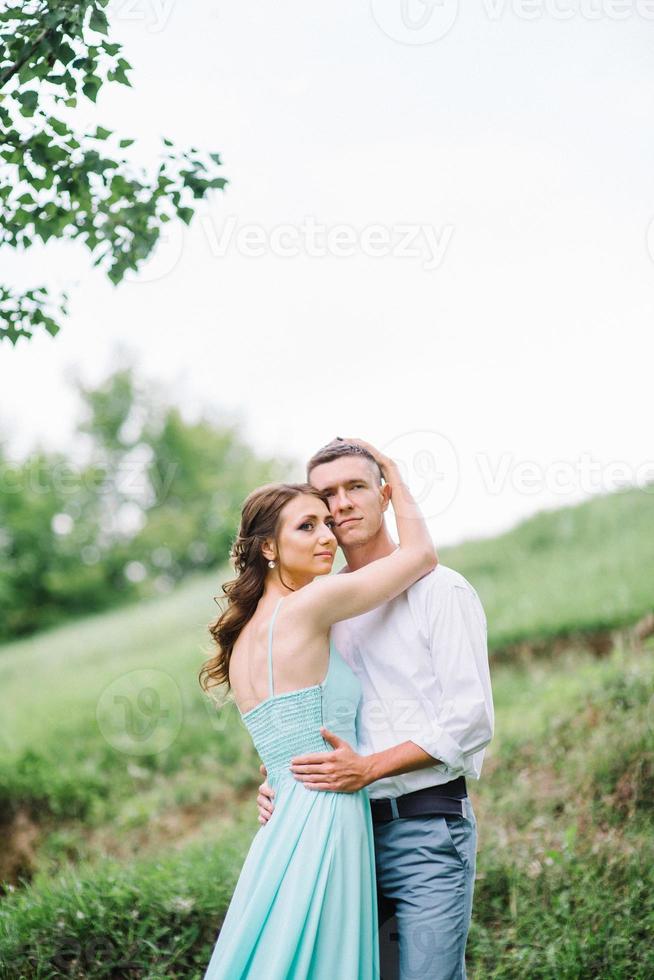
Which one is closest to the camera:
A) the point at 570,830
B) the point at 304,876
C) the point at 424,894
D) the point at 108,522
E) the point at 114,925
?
the point at 304,876

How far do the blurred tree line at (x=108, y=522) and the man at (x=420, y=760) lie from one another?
33.6 m

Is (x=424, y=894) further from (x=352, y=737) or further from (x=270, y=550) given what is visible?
(x=270, y=550)

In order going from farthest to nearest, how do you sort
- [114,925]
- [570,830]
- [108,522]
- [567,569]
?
[108,522] → [567,569] → [570,830] → [114,925]

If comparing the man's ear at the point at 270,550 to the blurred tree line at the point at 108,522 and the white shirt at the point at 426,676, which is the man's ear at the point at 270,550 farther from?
the blurred tree line at the point at 108,522

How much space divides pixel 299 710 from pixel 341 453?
113cm

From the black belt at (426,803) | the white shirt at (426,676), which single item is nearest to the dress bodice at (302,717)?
the white shirt at (426,676)

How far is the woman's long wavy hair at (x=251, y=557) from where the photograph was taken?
13.0ft

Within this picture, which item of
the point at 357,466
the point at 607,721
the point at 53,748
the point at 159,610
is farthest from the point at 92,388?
the point at 357,466

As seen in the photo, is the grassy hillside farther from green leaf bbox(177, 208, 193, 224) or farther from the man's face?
green leaf bbox(177, 208, 193, 224)

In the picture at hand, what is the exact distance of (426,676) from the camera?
3.67 metres

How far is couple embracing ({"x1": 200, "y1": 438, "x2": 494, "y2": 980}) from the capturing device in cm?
328

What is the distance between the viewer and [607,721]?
7953 millimetres

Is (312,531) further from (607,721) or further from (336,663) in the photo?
(607,721)

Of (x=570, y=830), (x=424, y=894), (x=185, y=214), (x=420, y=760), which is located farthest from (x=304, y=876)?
(x=185, y=214)
